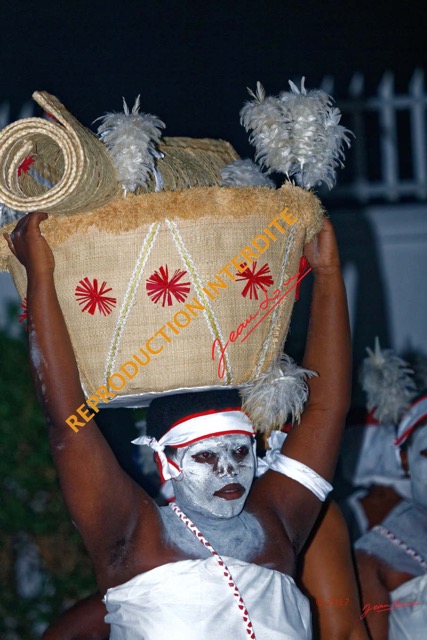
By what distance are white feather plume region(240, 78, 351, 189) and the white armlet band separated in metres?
0.72

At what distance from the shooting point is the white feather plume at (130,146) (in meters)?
1.98

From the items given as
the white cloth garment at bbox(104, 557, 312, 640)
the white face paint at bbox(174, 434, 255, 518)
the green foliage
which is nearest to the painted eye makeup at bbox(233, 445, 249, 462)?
the white face paint at bbox(174, 434, 255, 518)

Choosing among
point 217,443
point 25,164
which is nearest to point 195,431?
point 217,443

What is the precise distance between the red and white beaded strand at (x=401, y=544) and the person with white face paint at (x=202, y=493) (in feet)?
2.30

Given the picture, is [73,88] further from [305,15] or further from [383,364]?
[383,364]

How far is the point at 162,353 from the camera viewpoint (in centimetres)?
202

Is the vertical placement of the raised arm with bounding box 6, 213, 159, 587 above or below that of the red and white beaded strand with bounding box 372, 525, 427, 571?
above

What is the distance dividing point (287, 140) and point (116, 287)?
537 millimetres

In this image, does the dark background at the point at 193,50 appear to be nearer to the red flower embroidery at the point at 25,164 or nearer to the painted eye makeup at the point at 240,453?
the red flower embroidery at the point at 25,164

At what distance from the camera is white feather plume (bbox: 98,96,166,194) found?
1980 mm

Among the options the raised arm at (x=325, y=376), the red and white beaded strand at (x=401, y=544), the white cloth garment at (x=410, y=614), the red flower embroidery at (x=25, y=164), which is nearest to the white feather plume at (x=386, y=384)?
the red and white beaded strand at (x=401, y=544)

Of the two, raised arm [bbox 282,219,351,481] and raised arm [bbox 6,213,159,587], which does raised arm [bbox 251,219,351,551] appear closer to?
raised arm [bbox 282,219,351,481]
